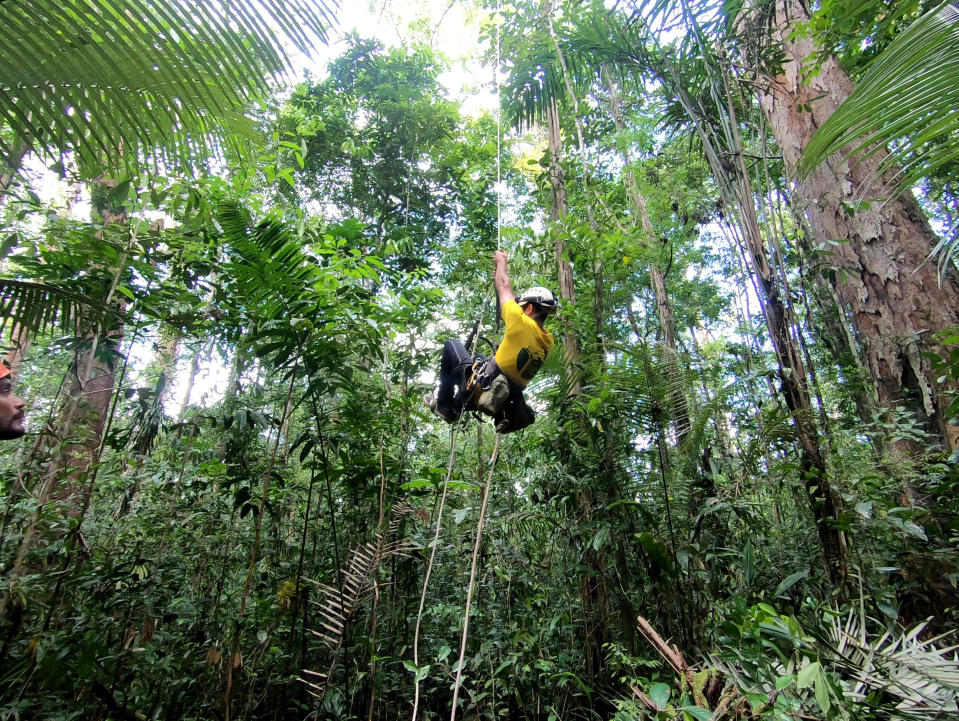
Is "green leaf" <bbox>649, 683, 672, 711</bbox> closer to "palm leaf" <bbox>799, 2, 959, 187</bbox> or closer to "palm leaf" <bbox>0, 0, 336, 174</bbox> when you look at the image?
"palm leaf" <bbox>799, 2, 959, 187</bbox>

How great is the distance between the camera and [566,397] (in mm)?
3789

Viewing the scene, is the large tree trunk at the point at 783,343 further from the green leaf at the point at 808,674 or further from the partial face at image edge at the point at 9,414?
the partial face at image edge at the point at 9,414

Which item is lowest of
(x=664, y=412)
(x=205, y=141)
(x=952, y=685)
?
(x=952, y=685)

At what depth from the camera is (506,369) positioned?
3494mm

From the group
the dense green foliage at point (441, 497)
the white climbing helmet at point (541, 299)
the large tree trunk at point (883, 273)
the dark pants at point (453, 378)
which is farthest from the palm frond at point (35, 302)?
the large tree trunk at point (883, 273)

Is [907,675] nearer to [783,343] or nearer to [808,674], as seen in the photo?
[808,674]

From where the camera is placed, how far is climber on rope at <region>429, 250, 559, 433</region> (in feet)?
11.1

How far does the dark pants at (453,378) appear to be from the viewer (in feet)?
12.0

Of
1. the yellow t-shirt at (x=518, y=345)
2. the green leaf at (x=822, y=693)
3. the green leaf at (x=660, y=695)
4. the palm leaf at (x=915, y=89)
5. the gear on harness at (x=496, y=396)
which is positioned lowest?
the green leaf at (x=660, y=695)

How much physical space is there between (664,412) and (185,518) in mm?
3523

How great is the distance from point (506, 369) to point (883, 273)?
3004 mm

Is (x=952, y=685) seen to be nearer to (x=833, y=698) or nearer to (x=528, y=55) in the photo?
(x=833, y=698)

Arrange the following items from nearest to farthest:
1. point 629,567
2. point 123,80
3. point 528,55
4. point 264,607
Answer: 1. point 123,80
2. point 264,607
3. point 629,567
4. point 528,55

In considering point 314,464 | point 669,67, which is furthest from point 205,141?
point 669,67
